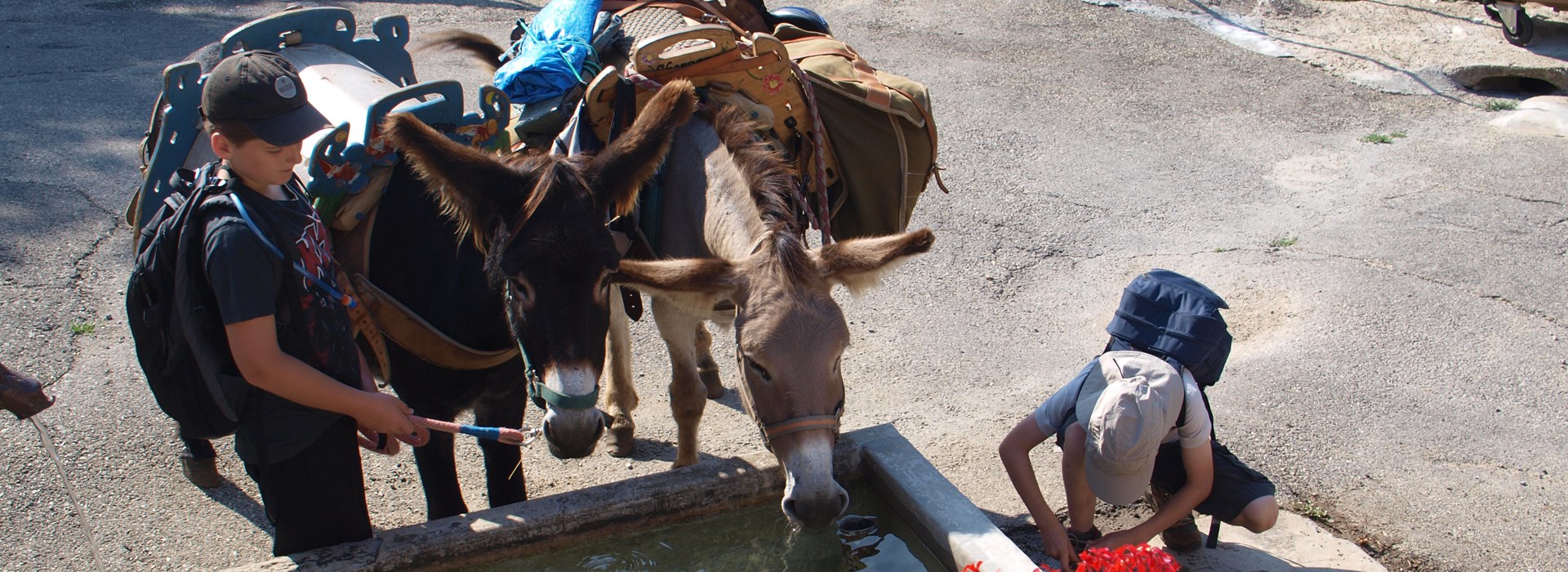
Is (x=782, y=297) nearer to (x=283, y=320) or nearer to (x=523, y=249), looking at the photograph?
(x=523, y=249)

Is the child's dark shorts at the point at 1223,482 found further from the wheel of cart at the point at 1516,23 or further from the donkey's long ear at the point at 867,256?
the wheel of cart at the point at 1516,23

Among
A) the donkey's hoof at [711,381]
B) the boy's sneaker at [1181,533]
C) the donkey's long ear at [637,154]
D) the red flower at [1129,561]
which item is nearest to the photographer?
the red flower at [1129,561]

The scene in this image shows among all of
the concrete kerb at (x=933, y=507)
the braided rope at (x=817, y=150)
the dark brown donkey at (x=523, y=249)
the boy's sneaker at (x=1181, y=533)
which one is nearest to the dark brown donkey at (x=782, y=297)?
the dark brown donkey at (x=523, y=249)

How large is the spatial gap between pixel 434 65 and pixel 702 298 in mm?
7268

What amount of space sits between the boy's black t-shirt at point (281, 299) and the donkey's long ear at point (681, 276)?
72 cm

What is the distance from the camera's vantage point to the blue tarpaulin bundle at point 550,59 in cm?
360

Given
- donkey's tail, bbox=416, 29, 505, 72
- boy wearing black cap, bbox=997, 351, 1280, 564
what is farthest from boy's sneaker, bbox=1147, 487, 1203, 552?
donkey's tail, bbox=416, 29, 505, 72

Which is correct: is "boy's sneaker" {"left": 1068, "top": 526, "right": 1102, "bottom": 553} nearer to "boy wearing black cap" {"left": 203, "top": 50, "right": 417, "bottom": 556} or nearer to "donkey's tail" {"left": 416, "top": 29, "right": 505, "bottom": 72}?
"boy wearing black cap" {"left": 203, "top": 50, "right": 417, "bottom": 556}

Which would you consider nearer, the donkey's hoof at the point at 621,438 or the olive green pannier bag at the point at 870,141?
the olive green pannier bag at the point at 870,141

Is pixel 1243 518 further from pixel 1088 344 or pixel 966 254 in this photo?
pixel 966 254

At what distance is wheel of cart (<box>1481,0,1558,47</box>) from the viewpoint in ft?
29.6

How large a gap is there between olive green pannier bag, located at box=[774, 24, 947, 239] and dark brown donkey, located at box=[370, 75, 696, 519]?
933mm

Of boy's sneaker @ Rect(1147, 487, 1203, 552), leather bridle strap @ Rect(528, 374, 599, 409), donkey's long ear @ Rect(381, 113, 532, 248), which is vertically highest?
donkey's long ear @ Rect(381, 113, 532, 248)

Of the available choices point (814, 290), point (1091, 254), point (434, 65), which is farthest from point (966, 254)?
point (434, 65)
